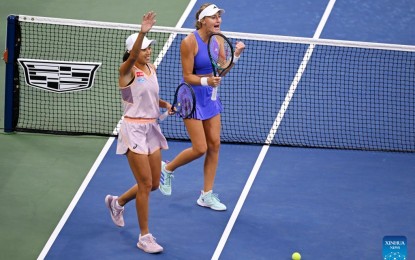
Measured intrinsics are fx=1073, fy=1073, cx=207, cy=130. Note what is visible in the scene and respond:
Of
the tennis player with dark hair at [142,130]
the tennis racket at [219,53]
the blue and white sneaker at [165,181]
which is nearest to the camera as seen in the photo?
the tennis player with dark hair at [142,130]

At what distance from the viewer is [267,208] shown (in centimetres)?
1364

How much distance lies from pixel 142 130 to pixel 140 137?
4.0 inches

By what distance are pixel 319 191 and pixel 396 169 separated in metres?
1.39

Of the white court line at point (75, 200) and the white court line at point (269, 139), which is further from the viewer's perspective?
the white court line at point (269, 139)

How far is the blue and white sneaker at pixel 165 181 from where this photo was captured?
13.5m

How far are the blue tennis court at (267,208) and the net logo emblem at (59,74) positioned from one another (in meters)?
1.00

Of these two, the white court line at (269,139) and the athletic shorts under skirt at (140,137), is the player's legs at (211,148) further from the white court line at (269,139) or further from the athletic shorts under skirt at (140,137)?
the athletic shorts under skirt at (140,137)

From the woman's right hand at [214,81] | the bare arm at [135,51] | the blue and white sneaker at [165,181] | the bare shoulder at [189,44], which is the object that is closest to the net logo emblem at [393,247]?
the woman's right hand at [214,81]

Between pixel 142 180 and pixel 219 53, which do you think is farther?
pixel 219 53

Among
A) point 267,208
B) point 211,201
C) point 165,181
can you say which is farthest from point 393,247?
point 165,181

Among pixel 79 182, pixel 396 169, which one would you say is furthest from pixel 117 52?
pixel 396 169

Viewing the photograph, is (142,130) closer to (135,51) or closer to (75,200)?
(135,51)

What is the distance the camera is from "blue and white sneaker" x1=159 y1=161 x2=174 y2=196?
44.2 feet

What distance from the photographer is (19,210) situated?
13.3 metres
